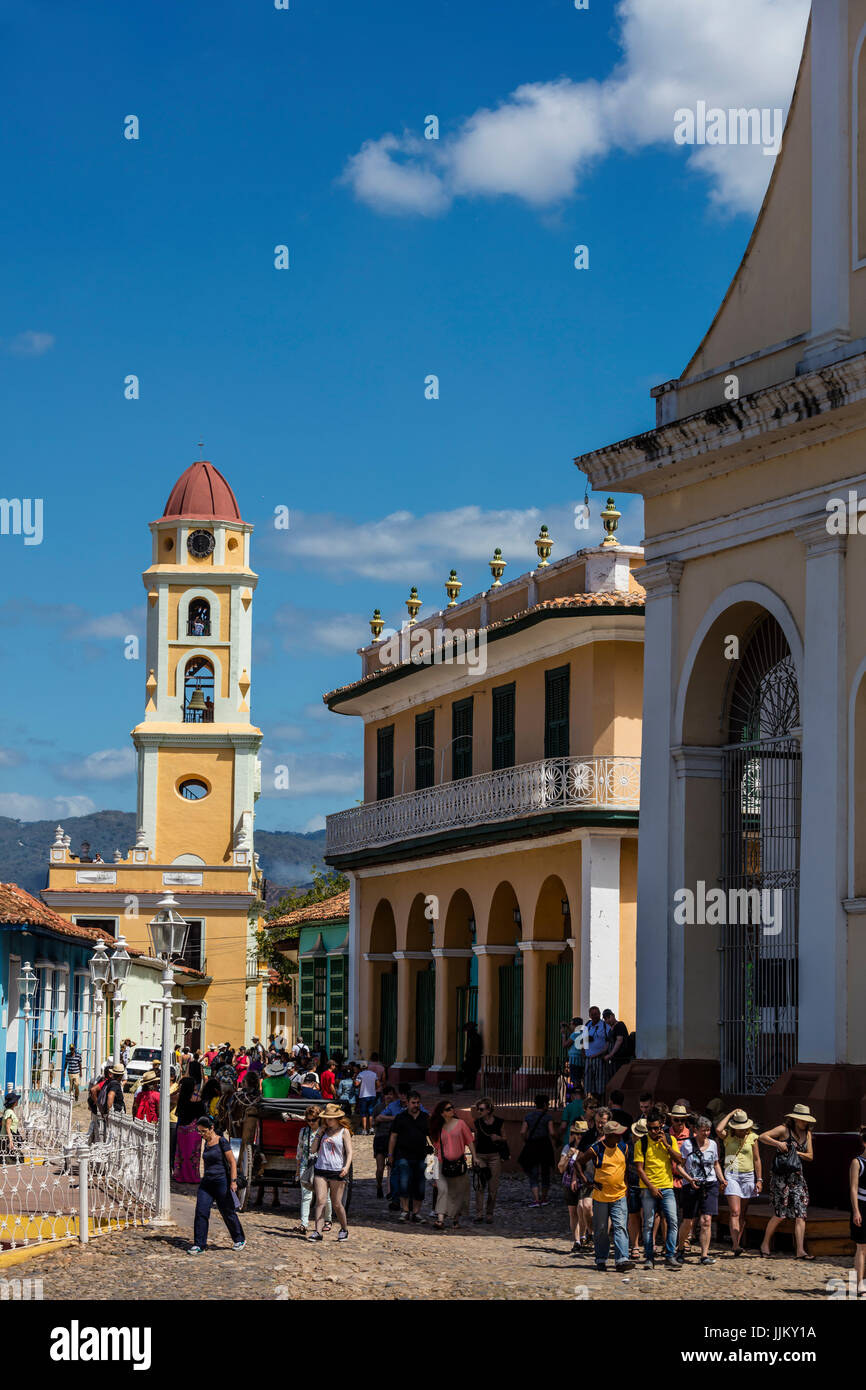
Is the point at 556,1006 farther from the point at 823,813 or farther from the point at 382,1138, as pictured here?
the point at 823,813

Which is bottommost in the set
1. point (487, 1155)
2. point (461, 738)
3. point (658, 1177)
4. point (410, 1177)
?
point (410, 1177)

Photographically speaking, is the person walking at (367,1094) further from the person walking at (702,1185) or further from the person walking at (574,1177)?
the person walking at (702,1185)

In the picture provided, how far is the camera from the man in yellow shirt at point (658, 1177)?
16281 mm

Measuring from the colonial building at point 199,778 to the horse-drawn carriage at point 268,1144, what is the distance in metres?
42.1

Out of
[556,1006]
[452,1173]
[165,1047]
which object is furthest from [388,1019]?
[165,1047]

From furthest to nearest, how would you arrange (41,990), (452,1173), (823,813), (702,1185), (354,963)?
1. (354,963)
2. (41,990)
3. (452,1173)
4. (823,813)
5. (702,1185)

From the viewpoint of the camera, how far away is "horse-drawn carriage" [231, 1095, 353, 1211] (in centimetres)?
2061

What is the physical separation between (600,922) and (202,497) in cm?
4313

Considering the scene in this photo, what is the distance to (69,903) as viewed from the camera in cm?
6278

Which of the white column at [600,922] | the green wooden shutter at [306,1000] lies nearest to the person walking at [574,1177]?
the white column at [600,922]

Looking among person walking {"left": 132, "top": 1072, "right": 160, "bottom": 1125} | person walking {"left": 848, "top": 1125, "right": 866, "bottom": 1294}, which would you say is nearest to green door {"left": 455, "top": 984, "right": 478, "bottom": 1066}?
person walking {"left": 132, "top": 1072, "right": 160, "bottom": 1125}

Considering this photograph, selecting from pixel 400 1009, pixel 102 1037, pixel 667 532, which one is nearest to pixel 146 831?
pixel 102 1037

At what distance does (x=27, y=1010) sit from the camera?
3394cm
